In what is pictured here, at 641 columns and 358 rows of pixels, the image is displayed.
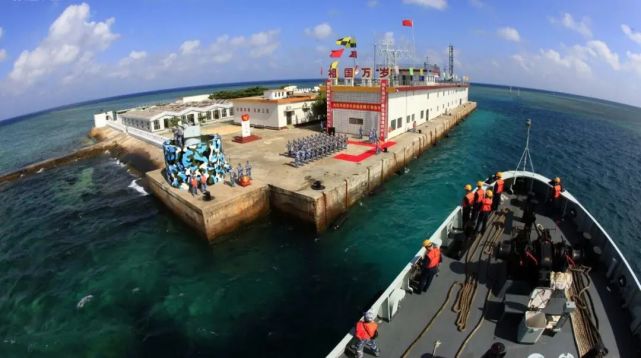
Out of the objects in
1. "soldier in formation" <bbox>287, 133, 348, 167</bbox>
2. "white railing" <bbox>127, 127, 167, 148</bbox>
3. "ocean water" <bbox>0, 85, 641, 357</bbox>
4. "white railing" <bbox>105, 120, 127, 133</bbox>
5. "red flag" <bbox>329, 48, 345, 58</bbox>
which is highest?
"red flag" <bbox>329, 48, 345, 58</bbox>

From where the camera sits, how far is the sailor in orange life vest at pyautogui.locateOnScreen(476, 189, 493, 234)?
11.5 m

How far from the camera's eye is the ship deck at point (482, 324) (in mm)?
7344

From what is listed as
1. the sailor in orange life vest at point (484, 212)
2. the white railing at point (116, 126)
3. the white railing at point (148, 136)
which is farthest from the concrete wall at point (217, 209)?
the white railing at point (116, 126)

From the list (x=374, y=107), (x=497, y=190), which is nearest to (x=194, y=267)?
(x=497, y=190)

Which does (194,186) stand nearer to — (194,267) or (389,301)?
(194,267)

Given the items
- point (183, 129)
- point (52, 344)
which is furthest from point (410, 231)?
point (52, 344)

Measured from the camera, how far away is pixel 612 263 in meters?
9.34

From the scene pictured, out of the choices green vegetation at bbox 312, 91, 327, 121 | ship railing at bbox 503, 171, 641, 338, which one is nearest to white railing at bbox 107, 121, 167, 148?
green vegetation at bbox 312, 91, 327, 121

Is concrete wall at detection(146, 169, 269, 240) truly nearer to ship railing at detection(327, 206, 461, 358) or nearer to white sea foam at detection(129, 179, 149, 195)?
white sea foam at detection(129, 179, 149, 195)

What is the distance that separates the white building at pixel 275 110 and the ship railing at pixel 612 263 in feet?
98.3

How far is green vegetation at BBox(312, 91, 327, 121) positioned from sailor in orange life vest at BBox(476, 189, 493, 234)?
106ft

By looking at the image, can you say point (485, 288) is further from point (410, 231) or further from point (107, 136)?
point (107, 136)

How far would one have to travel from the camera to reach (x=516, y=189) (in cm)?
1620

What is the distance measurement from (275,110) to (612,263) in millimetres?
33393
